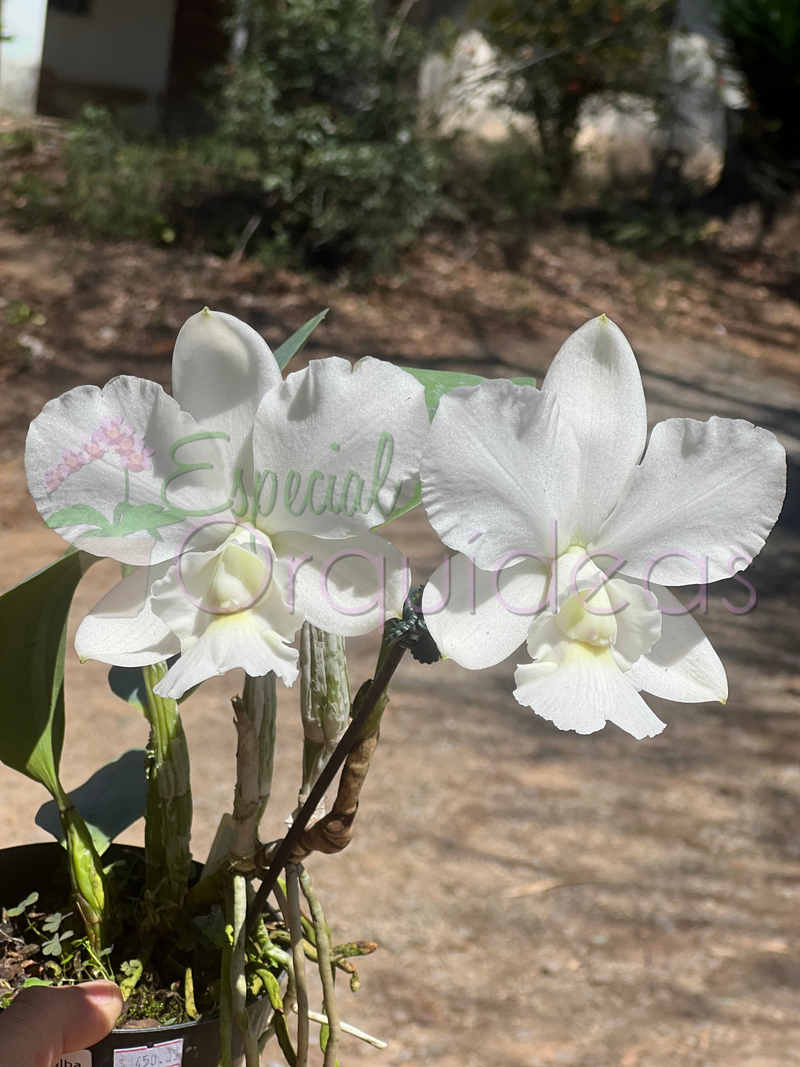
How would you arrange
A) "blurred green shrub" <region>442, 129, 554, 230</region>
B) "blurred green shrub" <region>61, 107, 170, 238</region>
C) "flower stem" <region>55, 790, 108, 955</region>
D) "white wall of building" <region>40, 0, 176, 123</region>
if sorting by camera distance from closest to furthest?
"flower stem" <region>55, 790, 108, 955</region> < "blurred green shrub" <region>61, 107, 170, 238</region> < "blurred green shrub" <region>442, 129, 554, 230</region> < "white wall of building" <region>40, 0, 176, 123</region>

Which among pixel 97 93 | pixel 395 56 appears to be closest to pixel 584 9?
pixel 395 56

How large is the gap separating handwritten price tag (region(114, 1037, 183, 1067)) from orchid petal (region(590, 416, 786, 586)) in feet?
1.70

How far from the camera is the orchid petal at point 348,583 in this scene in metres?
0.49

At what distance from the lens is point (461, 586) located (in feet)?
1.60

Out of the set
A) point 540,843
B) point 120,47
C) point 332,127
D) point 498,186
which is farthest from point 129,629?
point 120,47

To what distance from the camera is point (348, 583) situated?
0.50 metres

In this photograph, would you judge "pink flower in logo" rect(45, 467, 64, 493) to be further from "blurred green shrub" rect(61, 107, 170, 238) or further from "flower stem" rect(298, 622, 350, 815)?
"blurred green shrub" rect(61, 107, 170, 238)

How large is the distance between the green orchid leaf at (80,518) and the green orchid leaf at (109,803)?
0.42 metres

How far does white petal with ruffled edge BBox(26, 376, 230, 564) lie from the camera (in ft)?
1.61

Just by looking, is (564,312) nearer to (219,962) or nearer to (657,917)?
(657,917)

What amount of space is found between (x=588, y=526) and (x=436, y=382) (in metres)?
0.13

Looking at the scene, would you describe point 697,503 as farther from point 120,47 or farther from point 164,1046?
point 120,47

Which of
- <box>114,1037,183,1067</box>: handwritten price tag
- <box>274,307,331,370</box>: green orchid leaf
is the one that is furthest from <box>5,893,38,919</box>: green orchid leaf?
<box>274,307,331,370</box>: green orchid leaf

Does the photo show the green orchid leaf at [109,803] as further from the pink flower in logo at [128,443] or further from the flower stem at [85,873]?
the pink flower in logo at [128,443]
